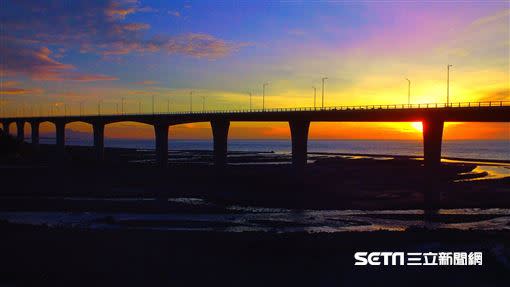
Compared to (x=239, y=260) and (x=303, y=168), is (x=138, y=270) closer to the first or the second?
(x=239, y=260)

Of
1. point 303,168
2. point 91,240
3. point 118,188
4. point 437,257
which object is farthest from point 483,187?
point 91,240

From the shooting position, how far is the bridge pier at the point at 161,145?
3761 inches

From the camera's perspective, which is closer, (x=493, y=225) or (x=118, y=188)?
(x=493, y=225)

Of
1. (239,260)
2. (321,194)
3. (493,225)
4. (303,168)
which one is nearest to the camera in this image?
(239,260)

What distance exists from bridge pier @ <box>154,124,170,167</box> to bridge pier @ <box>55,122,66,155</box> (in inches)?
1563

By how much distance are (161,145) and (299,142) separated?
31.1 metres

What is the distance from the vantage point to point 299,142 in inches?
3159

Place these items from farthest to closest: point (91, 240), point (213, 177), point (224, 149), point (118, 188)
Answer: point (224, 149) < point (213, 177) < point (118, 188) < point (91, 240)

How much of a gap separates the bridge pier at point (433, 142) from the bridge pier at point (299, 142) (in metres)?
22.1

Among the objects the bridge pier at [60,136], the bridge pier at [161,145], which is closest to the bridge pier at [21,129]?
the bridge pier at [60,136]

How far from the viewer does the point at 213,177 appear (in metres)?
67.4

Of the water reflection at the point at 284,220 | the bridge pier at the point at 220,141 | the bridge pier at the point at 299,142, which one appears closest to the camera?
the water reflection at the point at 284,220

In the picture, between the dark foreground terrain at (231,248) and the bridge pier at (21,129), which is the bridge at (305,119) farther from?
the bridge pier at (21,129)

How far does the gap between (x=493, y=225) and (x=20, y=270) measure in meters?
29.3
